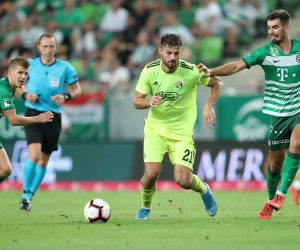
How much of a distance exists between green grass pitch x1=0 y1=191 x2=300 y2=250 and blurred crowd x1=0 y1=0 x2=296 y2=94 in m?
7.72

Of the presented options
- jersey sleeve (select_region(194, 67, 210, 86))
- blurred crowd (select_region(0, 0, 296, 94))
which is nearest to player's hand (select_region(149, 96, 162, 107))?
jersey sleeve (select_region(194, 67, 210, 86))

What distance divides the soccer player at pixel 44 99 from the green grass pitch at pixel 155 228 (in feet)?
2.12

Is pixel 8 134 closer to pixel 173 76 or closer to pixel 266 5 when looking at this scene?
pixel 266 5

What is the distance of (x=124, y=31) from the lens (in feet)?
75.4

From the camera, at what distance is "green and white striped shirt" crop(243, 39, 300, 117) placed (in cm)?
1097

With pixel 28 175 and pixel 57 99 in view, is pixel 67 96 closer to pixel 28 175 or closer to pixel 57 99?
pixel 57 99

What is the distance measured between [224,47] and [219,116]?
125 inches

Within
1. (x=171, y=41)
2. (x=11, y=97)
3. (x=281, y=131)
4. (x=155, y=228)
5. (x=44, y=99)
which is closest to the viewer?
(x=155, y=228)

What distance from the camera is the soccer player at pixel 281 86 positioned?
1087 cm

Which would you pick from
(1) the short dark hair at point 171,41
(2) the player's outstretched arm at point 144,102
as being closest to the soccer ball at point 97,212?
(2) the player's outstretched arm at point 144,102

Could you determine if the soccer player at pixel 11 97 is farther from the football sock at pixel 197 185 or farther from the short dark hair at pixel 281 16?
the short dark hair at pixel 281 16

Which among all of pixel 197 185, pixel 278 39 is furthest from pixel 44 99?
pixel 278 39

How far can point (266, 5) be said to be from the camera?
22.9 m

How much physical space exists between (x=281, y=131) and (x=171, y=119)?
4.43 feet
